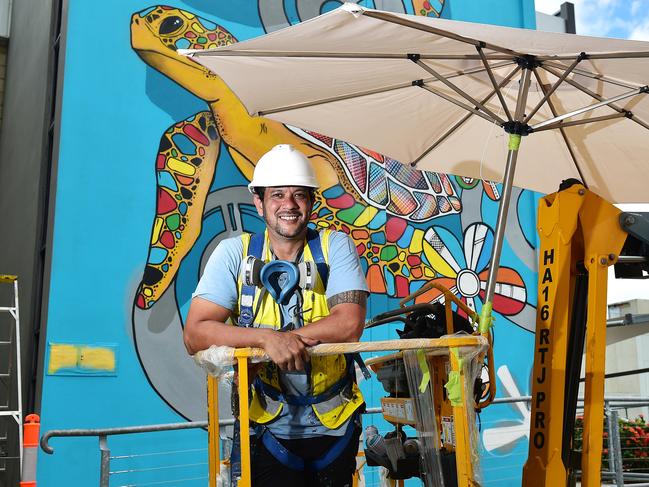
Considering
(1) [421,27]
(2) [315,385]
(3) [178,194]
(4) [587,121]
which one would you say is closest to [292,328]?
(2) [315,385]

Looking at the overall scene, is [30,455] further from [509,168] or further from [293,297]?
[509,168]

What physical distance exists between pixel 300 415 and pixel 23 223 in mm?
5947

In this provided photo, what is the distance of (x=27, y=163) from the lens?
8.02m

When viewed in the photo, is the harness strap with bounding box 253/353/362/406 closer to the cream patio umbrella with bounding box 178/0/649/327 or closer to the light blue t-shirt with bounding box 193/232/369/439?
the light blue t-shirt with bounding box 193/232/369/439

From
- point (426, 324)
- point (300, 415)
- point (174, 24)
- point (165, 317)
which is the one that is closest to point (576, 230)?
point (426, 324)

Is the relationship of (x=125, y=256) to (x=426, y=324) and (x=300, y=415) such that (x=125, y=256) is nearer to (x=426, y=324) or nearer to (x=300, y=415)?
(x=426, y=324)

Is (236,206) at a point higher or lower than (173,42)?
lower

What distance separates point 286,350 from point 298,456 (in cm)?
53

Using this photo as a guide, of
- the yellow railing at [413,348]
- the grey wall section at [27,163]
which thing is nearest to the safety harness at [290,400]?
the yellow railing at [413,348]

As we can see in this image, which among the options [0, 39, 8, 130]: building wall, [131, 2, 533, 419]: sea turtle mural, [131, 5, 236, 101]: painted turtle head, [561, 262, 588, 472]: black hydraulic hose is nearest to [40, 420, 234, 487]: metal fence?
[131, 2, 533, 419]: sea turtle mural

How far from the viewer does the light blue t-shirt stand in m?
2.88

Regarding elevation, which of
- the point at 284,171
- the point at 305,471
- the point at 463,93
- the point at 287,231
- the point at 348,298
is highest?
the point at 463,93

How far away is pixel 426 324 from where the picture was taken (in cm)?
385

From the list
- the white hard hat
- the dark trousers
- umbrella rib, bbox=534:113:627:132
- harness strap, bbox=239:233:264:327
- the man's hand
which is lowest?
the dark trousers
